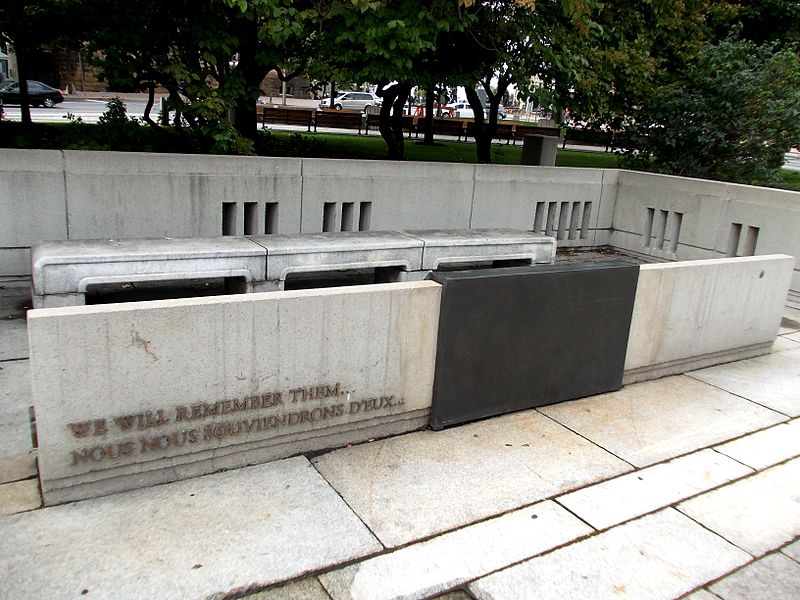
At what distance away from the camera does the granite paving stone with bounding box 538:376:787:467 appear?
507cm

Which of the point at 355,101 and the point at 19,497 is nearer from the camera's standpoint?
the point at 19,497

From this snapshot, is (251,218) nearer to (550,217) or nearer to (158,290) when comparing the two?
(158,290)

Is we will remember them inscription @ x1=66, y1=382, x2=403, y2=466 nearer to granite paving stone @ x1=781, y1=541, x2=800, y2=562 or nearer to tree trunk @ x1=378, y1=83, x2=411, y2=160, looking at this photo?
granite paving stone @ x1=781, y1=541, x2=800, y2=562

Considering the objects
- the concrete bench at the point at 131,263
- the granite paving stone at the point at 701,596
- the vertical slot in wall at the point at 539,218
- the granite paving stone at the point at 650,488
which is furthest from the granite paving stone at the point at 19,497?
the vertical slot in wall at the point at 539,218

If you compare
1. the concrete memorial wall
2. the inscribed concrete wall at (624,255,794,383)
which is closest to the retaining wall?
the inscribed concrete wall at (624,255,794,383)

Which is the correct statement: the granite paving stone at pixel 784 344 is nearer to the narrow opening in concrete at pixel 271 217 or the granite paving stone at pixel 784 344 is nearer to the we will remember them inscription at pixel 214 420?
the we will remember them inscription at pixel 214 420

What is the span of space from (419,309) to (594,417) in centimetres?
177

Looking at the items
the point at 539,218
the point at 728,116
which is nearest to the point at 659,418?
the point at 539,218

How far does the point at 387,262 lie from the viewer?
705 cm

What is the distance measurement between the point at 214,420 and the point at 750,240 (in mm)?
8808

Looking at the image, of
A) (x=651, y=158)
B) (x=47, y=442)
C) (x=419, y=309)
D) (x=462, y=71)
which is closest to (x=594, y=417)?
(x=419, y=309)

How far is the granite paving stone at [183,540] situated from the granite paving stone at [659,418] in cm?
216

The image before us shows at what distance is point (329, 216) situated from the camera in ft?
30.8

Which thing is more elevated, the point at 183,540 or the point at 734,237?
the point at 734,237
